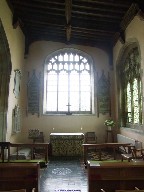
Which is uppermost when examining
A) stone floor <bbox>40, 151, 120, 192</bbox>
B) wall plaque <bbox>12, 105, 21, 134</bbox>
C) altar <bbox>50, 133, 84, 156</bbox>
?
wall plaque <bbox>12, 105, 21, 134</bbox>

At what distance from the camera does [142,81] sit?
6922 mm

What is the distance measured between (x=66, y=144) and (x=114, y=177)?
5.11 meters

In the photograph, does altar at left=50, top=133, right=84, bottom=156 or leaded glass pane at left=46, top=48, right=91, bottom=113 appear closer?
altar at left=50, top=133, right=84, bottom=156

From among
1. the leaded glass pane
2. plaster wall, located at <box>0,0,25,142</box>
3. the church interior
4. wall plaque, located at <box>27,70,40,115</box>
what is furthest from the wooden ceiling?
wall plaque, located at <box>27,70,40,115</box>

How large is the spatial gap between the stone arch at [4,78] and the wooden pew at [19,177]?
381cm

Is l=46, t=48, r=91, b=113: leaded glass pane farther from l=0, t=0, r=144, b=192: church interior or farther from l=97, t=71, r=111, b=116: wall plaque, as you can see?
l=97, t=71, r=111, b=116: wall plaque

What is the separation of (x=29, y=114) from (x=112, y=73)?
415 cm

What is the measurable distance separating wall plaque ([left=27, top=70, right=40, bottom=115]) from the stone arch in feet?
7.73

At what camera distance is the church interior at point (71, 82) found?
7.04 m

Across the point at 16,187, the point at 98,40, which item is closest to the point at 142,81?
the point at 98,40

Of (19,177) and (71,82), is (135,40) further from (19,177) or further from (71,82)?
(19,177)

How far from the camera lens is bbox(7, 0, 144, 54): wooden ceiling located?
7066 mm

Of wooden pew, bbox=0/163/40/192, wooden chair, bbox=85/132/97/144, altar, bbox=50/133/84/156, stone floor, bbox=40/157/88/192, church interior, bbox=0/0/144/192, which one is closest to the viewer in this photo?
wooden pew, bbox=0/163/40/192

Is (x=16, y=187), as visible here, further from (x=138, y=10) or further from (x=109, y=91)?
(x=109, y=91)
